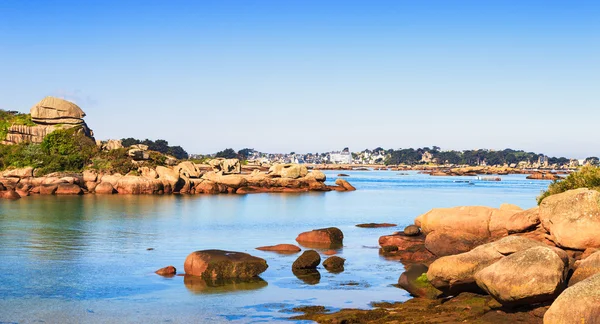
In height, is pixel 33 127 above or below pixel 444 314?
above

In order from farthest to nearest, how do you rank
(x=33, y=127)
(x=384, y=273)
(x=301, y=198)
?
1. (x=33, y=127)
2. (x=301, y=198)
3. (x=384, y=273)

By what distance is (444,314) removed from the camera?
61.7 ft

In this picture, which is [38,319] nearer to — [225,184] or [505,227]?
[505,227]

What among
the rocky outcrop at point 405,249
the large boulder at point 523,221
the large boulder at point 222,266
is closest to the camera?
the large boulder at point 222,266

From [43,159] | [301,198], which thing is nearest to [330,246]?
[301,198]

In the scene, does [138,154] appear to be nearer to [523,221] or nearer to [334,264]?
[334,264]

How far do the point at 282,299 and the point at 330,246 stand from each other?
14217 mm

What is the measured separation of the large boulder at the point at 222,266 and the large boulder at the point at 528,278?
1056 cm

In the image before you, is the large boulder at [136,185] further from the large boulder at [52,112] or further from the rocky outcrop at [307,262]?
the rocky outcrop at [307,262]

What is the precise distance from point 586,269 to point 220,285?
1269 cm

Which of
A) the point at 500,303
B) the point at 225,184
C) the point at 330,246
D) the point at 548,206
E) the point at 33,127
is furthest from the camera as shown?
the point at 33,127

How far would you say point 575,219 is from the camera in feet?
78.6

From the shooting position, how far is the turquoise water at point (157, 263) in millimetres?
20922

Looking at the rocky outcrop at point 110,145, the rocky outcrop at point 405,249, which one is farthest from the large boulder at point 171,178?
the rocky outcrop at point 405,249
